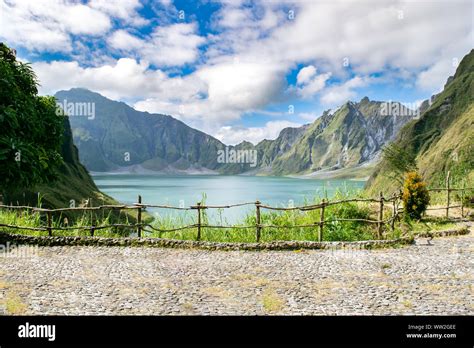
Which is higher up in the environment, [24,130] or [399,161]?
[24,130]

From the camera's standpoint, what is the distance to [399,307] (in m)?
6.54

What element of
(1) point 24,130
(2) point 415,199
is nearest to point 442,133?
(2) point 415,199

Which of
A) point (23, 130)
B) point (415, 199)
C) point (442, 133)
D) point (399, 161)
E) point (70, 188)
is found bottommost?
point (70, 188)

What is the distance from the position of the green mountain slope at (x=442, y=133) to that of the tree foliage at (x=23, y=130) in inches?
3398

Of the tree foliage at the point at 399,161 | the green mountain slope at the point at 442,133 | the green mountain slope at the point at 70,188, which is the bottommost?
the green mountain slope at the point at 70,188

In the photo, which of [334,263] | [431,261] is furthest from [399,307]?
[431,261]

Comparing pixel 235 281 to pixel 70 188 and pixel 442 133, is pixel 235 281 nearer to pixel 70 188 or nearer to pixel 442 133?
pixel 70 188

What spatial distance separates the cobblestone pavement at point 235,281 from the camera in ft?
21.5

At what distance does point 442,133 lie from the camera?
12462 centimetres

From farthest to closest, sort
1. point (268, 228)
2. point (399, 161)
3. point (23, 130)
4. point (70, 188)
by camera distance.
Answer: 1. point (70, 188)
2. point (399, 161)
3. point (23, 130)
4. point (268, 228)

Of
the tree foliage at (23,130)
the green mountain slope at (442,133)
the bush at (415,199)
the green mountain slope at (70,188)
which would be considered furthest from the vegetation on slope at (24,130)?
the green mountain slope at (442,133)

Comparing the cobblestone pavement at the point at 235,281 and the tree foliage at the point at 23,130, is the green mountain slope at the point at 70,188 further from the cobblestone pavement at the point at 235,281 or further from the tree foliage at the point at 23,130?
the cobblestone pavement at the point at 235,281

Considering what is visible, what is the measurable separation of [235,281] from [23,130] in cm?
Answer: 1095
